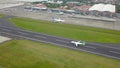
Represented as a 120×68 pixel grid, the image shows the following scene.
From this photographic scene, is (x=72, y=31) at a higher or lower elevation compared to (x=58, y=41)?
higher

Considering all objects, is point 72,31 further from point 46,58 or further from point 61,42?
point 46,58

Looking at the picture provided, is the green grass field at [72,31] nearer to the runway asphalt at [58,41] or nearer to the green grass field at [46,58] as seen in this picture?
the runway asphalt at [58,41]

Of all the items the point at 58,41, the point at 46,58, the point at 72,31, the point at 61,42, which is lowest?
the point at 46,58

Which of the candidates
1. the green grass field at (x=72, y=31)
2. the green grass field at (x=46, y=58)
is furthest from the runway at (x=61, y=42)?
the green grass field at (x=72, y=31)

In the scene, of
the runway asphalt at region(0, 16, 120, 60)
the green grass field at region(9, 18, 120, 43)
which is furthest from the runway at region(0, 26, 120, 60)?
the green grass field at region(9, 18, 120, 43)

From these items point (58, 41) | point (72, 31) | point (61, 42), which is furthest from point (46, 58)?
point (72, 31)

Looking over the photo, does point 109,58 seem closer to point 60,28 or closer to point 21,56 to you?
point 21,56

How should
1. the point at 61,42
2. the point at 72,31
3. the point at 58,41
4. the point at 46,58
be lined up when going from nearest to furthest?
the point at 46,58, the point at 61,42, the point at 58,41, the point at 72,31
